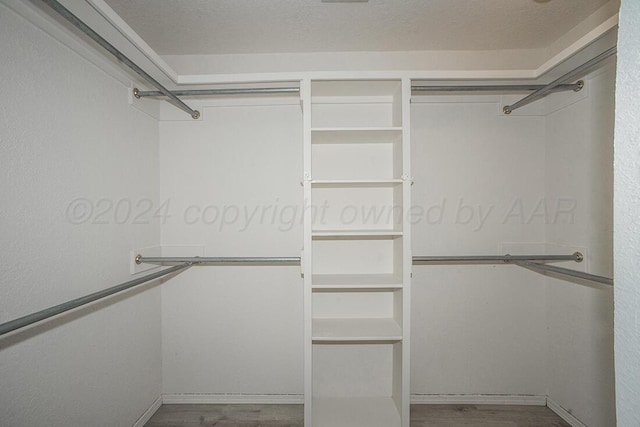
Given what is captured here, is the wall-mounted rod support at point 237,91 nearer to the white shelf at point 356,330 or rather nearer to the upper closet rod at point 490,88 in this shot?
the upper closet rod at point 490,88

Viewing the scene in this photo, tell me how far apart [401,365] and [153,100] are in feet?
7.65

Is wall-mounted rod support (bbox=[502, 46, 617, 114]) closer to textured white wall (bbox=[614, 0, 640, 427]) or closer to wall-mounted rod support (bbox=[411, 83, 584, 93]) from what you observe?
wall-mounted rod support (bbox=[411, 83, 584, 93])

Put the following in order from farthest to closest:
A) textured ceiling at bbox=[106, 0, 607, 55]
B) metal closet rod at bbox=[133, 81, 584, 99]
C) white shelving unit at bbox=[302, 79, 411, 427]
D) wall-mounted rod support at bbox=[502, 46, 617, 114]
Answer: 1. white shelving unit at bbox=[302, 79, 411, 427]
2. metal closet rod at bbox=[133, 81, 584, 99]
3. textured ceiling at bbox=[106, 0, 607, 55]
4. wall-mounted rod support at bbox=[502, 46, 617, 114]

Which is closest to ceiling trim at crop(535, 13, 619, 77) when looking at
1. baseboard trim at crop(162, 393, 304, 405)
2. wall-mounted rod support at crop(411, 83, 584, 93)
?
wall-mounted rod support at crop(411, 83, 584, 93)

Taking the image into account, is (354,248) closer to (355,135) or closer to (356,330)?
(356,330)

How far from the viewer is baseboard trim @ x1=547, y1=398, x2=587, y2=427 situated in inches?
65.8

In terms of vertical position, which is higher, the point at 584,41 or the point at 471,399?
the point at 584,41

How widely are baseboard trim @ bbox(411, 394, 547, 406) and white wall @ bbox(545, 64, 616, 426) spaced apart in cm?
21

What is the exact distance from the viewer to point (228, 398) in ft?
6.29

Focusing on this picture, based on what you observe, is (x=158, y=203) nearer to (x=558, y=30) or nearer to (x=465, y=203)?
(x=465, y=203)

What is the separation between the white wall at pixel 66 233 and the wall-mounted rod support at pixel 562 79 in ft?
7.65

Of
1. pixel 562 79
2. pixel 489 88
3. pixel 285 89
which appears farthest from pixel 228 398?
pixel 562 79

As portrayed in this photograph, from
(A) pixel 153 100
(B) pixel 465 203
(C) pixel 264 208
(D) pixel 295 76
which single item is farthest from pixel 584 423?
(A) pixel 153 100

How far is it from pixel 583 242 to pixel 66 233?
109 inches
